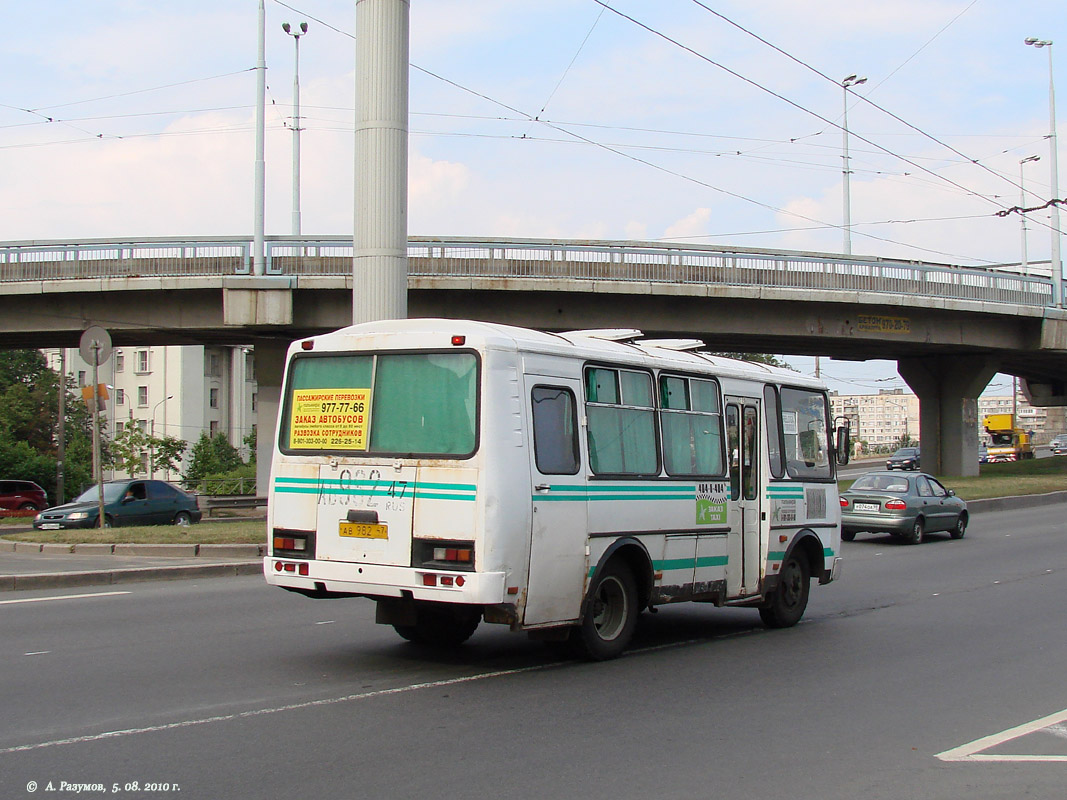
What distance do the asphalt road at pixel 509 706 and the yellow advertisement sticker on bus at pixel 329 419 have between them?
1744 millimetres

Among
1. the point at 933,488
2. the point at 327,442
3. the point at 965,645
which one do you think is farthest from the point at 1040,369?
the point at 327,442

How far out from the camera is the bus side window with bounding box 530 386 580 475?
8336 millimetres

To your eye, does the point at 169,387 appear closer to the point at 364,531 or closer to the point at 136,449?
the point at 136,449

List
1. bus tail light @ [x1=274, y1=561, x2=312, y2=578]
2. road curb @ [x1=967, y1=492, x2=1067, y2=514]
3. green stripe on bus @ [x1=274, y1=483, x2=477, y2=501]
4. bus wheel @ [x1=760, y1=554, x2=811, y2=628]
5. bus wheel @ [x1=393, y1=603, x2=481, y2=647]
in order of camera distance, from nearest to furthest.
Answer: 1. green stripe on bus @ [x1=274, y1=483, x2=477, y2=501]
2. bus tail light @ [x1=274, y1=561, x2=312, y2=578]
3. bus wheel @ [x1=393, y1=603, x2=481, y2=647]
4. bus wheel @ [x1=760, y1=554, x2=811, y2=628]
5. road curb @ [x1=967, y1=492, x2=1067, y2=514]

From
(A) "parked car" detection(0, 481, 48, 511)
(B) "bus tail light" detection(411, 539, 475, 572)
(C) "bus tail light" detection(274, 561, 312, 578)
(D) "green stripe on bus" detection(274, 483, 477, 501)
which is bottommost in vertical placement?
(A) "parked car" detection(0, 481, 48, 511)

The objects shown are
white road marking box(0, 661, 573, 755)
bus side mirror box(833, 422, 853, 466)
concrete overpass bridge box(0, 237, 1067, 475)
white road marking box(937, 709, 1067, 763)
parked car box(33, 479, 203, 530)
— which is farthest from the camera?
concrete overpass bridge box(0, 237, 1067, 475)

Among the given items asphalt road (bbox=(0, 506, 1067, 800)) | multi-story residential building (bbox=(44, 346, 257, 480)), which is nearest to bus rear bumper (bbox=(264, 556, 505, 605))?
asphalt road (bbox=(0, 506, 1067, 800))

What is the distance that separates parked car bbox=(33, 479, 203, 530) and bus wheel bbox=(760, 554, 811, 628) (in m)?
17.1

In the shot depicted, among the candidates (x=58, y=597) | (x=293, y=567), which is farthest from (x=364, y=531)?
(x=58, y=597)

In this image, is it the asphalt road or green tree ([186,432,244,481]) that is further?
green tree ([186,432,244,481])

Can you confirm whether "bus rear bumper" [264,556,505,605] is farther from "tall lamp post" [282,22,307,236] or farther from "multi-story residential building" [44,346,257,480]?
"multi-story residential building" [44,346,257,480]

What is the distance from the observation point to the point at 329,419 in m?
8.76

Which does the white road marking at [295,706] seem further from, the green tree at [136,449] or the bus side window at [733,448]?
the green tree at [136,449]

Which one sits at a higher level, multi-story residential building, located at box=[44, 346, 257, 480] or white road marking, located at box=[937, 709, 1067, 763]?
multi-story residential building, located at box=[44, 346, 257, 480]
